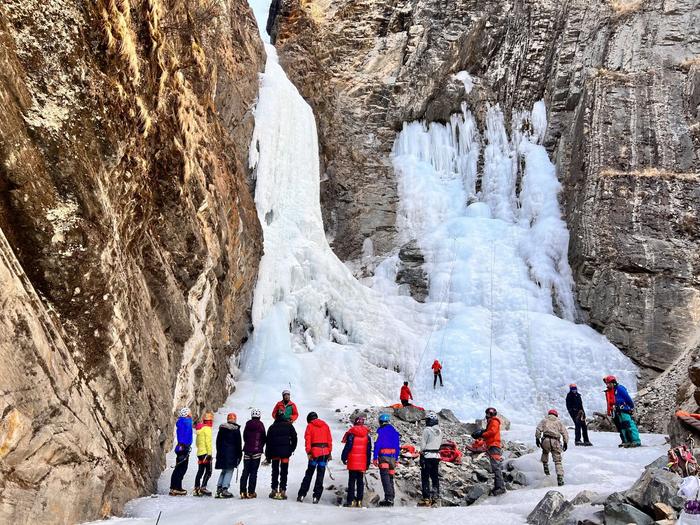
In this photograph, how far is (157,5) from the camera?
398 inches

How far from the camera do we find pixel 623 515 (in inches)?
205

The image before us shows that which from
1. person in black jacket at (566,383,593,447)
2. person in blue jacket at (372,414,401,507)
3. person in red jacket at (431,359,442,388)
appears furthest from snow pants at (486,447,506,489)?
person in red jacket at (431,359,442,388)

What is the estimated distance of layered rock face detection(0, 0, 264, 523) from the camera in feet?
18.2

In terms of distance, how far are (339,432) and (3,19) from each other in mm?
10163

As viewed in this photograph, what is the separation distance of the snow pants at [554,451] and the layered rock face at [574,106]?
41.7ft

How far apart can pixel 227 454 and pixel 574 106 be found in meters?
25.5

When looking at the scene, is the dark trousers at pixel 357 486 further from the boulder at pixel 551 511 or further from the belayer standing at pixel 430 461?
the boulder at pixel 551 511

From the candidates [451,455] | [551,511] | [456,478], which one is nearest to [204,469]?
[456,478]

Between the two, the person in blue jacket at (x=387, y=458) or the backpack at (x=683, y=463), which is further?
the person in blue jacket at (x=387, y=458)

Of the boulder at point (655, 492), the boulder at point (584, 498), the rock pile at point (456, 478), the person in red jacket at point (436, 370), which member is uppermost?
the person in red jacket at point (436, 370)

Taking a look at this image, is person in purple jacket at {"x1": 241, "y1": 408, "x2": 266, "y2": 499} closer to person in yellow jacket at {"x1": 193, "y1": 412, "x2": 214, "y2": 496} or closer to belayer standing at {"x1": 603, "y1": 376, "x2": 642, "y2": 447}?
person in yellow jacket at {"x1": 193, "y1": 412, "x2": 214, "y2": 496}

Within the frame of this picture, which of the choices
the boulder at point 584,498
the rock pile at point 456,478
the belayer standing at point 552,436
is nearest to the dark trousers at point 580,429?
the rock pile at point 456,478

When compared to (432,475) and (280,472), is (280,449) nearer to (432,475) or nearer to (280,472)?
(280,472)

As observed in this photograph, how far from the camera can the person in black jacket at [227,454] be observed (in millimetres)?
7777
